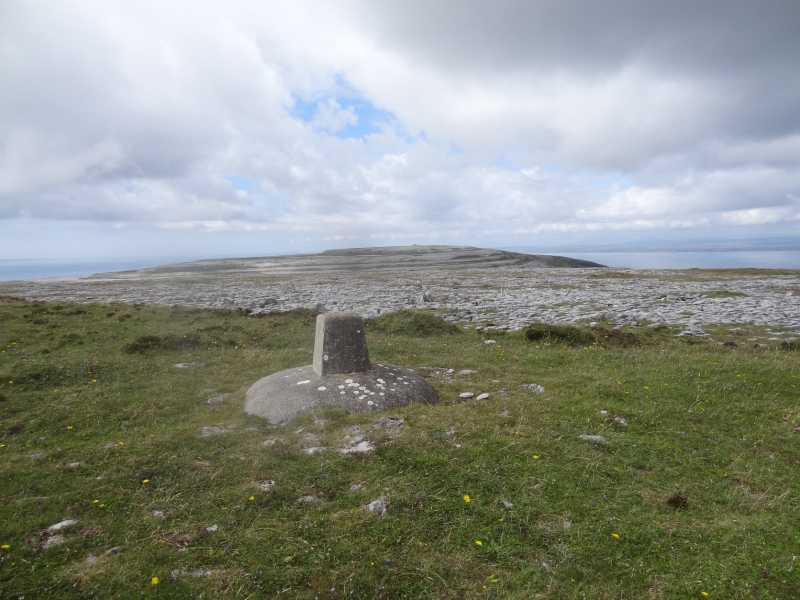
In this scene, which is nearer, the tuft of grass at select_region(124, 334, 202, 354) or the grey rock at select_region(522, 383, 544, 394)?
the grey rock at select_region(522, 383, 544, 394)

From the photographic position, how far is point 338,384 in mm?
11453

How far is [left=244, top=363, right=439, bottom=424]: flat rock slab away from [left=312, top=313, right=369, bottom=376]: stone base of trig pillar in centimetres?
22

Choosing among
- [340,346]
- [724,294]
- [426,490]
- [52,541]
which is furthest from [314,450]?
[724,294]

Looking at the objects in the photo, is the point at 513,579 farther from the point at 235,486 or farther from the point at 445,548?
the point at 235,486

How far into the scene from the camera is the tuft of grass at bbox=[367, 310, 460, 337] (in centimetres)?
2153

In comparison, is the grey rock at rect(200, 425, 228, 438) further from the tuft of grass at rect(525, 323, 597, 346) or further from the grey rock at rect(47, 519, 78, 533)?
the tuft of grass at rect(525, 323, 597, 346)

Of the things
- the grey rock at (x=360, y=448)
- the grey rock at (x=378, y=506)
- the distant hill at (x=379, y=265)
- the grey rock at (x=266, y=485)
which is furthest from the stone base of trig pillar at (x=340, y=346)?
the distant hill at (x=379, y=265)

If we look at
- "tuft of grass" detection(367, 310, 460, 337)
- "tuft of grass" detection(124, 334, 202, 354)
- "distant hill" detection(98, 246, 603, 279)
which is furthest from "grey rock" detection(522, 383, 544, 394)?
"distant hill" detection(98, 246, 603, 279)

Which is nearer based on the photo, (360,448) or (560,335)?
(360,448)

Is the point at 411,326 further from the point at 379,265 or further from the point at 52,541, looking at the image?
the point at 379,265

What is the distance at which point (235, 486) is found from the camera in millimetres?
7527

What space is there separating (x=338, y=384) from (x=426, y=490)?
476 centimetres

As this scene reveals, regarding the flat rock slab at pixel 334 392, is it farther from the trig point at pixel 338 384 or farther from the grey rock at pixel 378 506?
the grey rock at pixel 378 506

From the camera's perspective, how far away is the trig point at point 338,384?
10.9m
